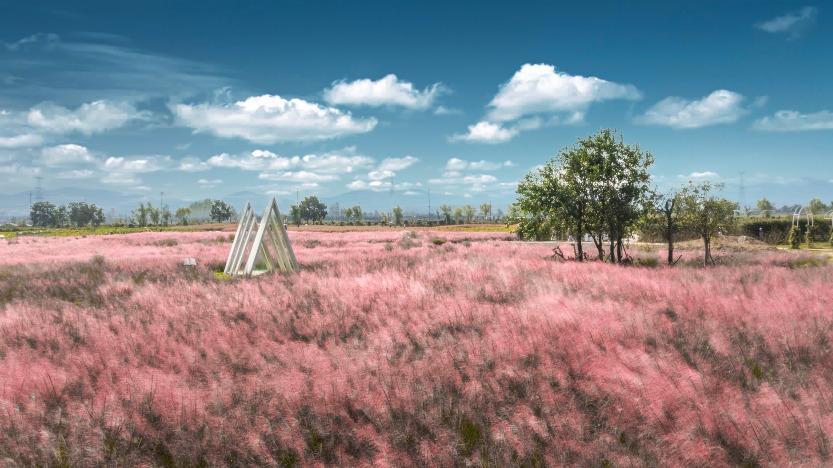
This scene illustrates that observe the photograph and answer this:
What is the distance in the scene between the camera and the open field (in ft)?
14.8

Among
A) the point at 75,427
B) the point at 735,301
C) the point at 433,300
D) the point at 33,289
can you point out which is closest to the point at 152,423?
the point at 75,427

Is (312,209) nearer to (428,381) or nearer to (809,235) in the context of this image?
(809,235)

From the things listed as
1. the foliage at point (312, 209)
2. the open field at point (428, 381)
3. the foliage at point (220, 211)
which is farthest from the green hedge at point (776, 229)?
the foliage at point (220, 211)

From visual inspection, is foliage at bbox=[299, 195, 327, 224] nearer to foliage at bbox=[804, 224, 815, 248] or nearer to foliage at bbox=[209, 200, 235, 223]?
foliage at bbox=[209, 200, 235, 223]

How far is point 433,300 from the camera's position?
30.9 feet

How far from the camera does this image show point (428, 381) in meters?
5.66

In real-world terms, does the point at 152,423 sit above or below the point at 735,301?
below

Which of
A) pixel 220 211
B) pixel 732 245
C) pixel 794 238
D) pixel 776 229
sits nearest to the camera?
pixel 732 245

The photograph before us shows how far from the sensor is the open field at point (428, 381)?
177 inches

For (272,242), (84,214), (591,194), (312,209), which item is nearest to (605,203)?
(591,194)

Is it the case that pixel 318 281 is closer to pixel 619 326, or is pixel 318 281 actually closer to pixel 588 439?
pixel 619 326

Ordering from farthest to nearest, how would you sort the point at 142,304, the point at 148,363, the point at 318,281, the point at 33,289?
the point at 33,289 < the point at 318,281 < the point at 142,304 < the point at 148,363

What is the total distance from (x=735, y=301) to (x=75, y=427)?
35.1 ft

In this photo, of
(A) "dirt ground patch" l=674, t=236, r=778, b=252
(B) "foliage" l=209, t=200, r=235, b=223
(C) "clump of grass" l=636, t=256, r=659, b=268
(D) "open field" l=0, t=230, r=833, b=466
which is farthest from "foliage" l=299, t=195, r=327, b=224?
(D) "open field" l=0, t=230, r=833, b=466
